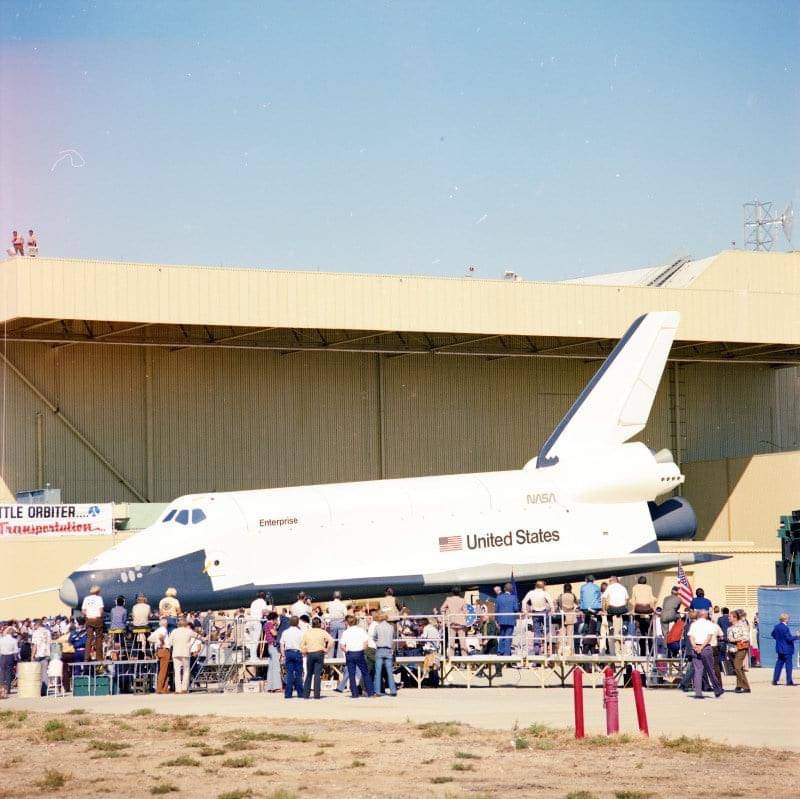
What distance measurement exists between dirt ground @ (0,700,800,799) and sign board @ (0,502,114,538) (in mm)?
20464

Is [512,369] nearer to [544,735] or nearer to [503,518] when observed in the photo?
[503,518]

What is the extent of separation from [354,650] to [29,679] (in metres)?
6.56

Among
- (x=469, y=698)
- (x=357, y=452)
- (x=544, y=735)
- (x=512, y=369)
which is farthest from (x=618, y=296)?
(x=544, y=735)

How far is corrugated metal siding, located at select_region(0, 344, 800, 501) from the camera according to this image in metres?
46.6

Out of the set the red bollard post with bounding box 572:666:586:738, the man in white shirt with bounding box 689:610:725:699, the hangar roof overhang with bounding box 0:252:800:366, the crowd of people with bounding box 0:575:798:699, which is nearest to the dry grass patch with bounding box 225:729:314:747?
the red bollard post with bounding box 572:666:586:738

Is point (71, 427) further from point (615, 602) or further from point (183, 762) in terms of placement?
point (183, 762)

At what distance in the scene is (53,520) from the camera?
1551 inches

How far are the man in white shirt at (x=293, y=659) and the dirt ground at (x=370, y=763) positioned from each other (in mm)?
4673

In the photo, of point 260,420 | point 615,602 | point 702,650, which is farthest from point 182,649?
point 260,420

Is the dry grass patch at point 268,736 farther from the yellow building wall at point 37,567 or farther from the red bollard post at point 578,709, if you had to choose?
the yellow building wall at point 37,567

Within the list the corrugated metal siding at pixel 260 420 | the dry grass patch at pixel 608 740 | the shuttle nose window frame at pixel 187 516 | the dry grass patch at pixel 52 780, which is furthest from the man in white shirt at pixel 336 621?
the corrugated metal siding at pixel 260 420

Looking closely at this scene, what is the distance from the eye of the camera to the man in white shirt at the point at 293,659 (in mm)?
24031

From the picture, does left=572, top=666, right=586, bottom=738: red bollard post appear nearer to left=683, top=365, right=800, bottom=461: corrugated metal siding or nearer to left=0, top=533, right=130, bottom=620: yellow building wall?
left=0, top=533, right=130, bottom=620: yellow building wall

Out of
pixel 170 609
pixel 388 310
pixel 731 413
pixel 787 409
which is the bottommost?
pixel 170 609
